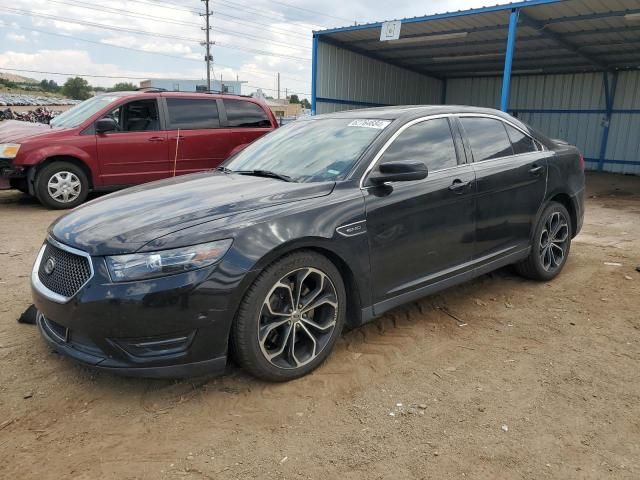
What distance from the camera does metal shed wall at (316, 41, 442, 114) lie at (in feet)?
49.9

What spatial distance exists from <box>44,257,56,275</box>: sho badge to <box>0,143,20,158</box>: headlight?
5.61 meters

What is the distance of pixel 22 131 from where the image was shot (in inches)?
324

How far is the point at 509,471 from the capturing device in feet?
7.59

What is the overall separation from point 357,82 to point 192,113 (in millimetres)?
9066

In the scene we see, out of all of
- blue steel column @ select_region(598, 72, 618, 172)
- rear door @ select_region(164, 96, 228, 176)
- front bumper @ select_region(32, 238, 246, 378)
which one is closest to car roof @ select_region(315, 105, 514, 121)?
front bumper @ select_region(32, 238, 246, 378)

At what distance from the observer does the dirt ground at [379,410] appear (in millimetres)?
2352

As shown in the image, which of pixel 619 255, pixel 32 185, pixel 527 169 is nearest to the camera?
pixel 527 169

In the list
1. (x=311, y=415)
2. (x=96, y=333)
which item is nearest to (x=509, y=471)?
(x=311, y=415)

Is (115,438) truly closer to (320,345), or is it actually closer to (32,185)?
(320,345)

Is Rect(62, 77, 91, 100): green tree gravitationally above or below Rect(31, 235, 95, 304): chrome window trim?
above

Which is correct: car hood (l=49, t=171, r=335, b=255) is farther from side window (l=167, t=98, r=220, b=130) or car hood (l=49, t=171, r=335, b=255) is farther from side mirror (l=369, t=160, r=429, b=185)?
side window (l=167, t=98, r=220, b=130)

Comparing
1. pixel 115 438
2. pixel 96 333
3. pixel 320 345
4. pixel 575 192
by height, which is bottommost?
pixel 115 438

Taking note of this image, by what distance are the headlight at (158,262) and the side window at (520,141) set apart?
3075mm

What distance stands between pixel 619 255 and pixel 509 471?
452 centimetres
